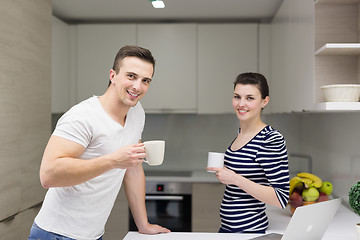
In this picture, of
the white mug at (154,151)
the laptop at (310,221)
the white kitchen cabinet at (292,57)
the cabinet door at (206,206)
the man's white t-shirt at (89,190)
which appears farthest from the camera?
the cabinet door at (206,206)

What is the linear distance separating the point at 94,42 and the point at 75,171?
8.48 ft

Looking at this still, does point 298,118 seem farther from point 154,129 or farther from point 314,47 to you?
point 314,47

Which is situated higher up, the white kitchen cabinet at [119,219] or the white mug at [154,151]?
the white mug at [154,151]

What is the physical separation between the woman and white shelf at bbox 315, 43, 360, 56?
0.32 metres

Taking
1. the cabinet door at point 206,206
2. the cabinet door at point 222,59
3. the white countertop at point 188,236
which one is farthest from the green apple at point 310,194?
the cabinet door at point 222,59

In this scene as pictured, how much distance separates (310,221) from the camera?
137 centimetres

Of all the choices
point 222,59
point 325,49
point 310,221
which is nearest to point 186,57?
point 222,59

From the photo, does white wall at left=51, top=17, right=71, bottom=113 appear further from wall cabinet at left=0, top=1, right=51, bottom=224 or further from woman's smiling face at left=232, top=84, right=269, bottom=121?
woman's smiling face at left=232, top=84, right=269, bottom=121

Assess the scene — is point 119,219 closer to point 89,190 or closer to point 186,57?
point 186,57

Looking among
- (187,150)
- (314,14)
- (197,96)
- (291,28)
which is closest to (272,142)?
(314,14)

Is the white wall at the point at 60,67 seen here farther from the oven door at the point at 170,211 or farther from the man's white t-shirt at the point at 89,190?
the man's white t-shirt at the point at 89,190

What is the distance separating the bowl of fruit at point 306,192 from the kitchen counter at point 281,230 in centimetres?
11

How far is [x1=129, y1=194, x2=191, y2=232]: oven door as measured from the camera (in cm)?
348

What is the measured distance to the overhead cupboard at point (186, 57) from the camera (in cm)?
369
